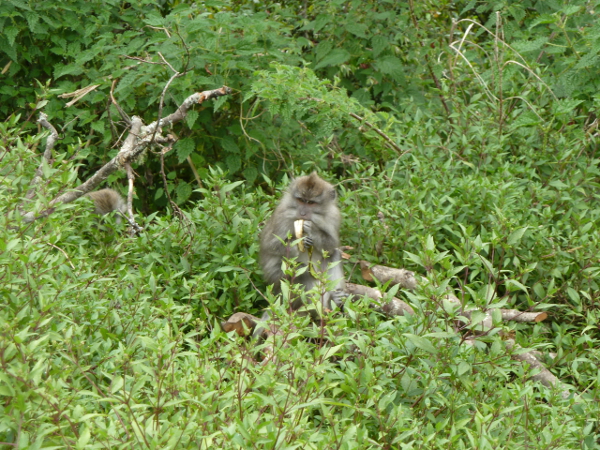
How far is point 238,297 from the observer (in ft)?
17.4

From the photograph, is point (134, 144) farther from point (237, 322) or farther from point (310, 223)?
point (237, 322)

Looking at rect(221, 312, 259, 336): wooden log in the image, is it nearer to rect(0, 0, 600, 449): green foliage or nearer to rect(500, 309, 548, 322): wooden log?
rect(0, 0, 600, 449): green foliage

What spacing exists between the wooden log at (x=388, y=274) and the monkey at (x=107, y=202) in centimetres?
214

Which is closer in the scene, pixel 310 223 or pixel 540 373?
pixel 540 373

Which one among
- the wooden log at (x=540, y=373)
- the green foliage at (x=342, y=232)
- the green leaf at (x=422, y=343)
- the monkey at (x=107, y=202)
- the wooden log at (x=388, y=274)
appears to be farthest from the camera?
the monkey at (x=107, y=202)

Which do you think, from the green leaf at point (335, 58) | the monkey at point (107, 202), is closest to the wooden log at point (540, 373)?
the monkey at point (107, 202)

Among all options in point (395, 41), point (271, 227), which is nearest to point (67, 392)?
point (271, 227)

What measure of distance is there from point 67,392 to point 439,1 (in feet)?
24.4

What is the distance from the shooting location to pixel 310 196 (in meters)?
5.59

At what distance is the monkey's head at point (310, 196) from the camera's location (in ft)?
18.3

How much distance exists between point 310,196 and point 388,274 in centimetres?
81

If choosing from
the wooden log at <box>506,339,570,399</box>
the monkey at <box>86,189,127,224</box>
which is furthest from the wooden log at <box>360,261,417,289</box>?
the monkey at <box>86,189,127,224</box>

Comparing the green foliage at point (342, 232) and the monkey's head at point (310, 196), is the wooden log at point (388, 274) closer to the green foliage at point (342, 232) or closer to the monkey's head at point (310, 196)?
the green foliage at point (342, 232)

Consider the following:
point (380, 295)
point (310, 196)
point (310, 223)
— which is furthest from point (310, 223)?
point (380, 295)
